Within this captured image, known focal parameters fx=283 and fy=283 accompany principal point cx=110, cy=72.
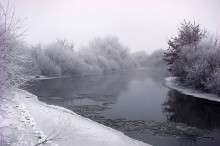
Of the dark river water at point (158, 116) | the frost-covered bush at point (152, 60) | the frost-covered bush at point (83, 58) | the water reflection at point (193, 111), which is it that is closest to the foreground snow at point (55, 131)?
the dark river water at point (158, 116)

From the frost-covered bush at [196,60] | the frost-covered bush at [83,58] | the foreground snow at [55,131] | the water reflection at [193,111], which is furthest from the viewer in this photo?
the frost-covered bush at [83,58]

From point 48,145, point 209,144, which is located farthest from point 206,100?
point 48,145

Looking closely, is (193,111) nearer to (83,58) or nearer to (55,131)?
(55,131)

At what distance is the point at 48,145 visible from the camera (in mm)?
11148

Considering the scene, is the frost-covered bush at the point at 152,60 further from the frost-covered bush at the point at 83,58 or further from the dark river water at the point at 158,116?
the dark river water at the point at 158,116

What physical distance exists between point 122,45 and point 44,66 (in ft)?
137

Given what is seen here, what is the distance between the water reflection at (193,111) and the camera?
65.6 ft

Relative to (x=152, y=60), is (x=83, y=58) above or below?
below

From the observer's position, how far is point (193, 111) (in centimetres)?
2373

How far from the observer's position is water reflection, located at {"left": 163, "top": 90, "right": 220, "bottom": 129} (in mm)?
19981

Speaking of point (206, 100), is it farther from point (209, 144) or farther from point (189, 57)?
point (209, 144)

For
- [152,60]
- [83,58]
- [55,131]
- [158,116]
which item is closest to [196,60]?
[158,116]

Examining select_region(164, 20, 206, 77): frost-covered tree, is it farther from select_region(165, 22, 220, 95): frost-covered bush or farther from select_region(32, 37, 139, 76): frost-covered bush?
select_region(32, 37, 139, 76): frost-covered bush

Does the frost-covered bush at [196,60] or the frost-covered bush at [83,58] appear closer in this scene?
the frost-covered bush at [196,60]
